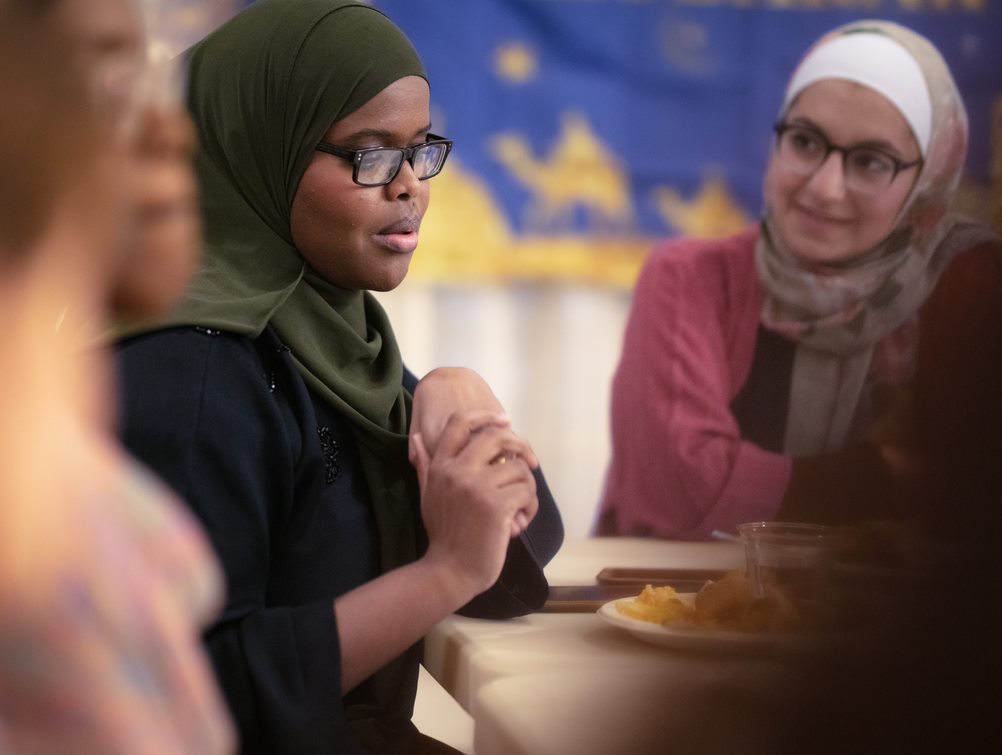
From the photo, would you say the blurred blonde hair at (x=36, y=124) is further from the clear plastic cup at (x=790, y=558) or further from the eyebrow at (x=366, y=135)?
the eyebrow at (x=366, y=135)

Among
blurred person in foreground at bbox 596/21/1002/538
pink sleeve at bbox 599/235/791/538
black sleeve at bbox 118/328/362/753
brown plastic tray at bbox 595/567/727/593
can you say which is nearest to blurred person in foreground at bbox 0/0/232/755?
black sleeve at bbox 118/328/362/753

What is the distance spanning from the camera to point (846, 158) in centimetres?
179

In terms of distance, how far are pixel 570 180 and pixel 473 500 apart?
1.53m

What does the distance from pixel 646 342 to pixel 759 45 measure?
68 cm

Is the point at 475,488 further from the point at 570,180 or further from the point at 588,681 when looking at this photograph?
the point at 570,180

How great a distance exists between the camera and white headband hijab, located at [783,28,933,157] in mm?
1828

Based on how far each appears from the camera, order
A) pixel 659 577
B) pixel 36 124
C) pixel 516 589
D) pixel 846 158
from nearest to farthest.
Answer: pixel 36 124 < pixel 516 589 < pixel 659 577 < pixel 846 158

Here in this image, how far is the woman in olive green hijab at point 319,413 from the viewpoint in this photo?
718mm

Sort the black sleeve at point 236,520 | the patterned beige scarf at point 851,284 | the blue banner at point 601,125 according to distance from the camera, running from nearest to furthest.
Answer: the black sleeve at point 236,520 → the patterned beige scarf at point 851,284 → the blue banner at point 601,125

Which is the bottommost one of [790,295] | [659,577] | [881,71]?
[659,577]

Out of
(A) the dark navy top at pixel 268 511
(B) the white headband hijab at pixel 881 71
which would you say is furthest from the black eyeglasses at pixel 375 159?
(B) the white headband hijab at pixel 881 71

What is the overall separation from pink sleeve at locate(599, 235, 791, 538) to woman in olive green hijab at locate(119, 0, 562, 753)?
0.77m

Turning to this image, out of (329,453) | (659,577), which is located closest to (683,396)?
(659,577)

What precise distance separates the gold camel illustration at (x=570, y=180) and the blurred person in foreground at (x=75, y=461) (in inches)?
72.4
